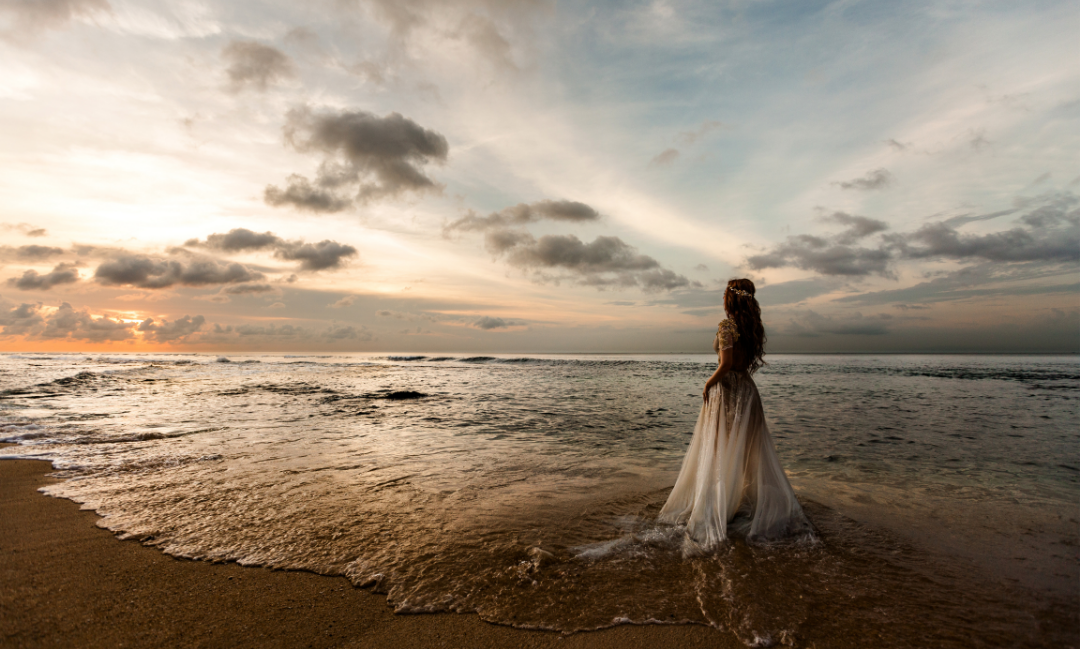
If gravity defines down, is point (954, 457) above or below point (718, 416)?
below

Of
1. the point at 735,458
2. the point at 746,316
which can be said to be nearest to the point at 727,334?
the point at 746,316

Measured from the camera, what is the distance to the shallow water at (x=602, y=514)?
3.72m

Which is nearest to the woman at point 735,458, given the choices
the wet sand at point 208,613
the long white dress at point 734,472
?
the long white dress at point 734,472

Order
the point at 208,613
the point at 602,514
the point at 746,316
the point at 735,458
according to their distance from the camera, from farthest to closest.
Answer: the point at 602,514 → the point at 746,316 → the point at 735,458 → the point at 208,613

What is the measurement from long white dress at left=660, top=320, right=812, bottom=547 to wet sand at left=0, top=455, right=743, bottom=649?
1.90m

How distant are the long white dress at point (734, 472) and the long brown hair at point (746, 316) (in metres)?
0.13

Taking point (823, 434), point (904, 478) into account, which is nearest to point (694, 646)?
point (904, 478)

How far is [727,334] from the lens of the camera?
5441mm

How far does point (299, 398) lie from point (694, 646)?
1981cm

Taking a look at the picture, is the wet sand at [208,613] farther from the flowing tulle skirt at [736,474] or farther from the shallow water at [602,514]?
the flowing tulle skirt at [736,474]

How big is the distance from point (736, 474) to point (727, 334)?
66.2 inches

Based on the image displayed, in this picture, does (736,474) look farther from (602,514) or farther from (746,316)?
(746,316)

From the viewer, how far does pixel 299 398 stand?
19.3m

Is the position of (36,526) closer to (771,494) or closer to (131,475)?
(131,475)
